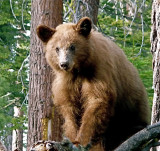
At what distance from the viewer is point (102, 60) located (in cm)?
524

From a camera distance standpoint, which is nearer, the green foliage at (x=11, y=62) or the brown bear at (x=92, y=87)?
the brown bear at (x=92, y=87)

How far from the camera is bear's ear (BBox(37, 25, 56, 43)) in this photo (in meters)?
5.58

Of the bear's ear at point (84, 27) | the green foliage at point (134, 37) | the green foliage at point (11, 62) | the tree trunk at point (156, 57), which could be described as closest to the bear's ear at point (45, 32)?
the bear's ear at point (84, 27)

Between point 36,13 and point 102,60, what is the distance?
2.79m

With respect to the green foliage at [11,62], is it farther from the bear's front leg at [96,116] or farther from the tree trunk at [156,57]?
the tree trunk at [156,57]

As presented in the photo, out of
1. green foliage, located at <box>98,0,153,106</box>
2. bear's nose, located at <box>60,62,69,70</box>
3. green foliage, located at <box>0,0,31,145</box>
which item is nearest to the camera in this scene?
bear's nose, located at <box>60,62,69,70</box>

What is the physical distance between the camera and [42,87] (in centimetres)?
736

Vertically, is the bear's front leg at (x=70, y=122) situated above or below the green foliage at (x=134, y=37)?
below

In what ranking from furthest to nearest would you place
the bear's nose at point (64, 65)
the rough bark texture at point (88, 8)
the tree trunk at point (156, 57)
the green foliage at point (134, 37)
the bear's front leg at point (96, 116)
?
the green foliage at point (134, 37) → the rough bark texture at point (88, 8) → the bear's front leg at point (96, 116) → the bear's nose at point (64, 65) → the tree trunk at point (156, 57)

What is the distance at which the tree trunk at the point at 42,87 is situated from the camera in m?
7.34

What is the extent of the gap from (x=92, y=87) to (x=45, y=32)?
3.89 ft

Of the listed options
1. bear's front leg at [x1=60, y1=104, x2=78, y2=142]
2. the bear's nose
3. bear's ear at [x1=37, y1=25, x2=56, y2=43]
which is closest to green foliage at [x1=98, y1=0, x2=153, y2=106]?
bear's ear at [x1=37, y1=25, x2=56, y2=43]

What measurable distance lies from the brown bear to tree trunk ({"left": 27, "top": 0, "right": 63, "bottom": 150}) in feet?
5.45

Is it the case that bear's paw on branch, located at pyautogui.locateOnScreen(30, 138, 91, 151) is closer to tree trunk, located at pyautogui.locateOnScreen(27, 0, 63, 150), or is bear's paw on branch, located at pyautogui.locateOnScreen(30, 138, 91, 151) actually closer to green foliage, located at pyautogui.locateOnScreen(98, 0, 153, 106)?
tree trunk, located at pyautogui.locateOnScreen(27, 0, 63, 150)
